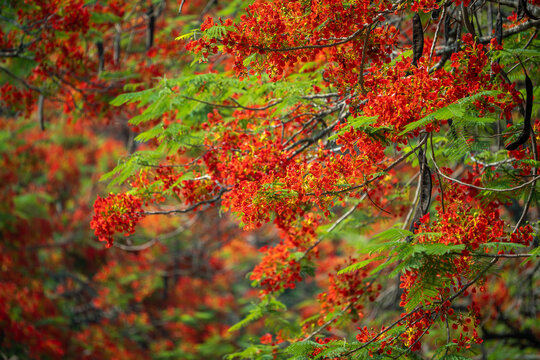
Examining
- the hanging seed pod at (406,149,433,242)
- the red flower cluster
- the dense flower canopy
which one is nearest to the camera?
the dense flower canopy

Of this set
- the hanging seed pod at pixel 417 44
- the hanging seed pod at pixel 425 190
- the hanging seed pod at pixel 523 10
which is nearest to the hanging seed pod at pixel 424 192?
the hanging seed pod at pixel 425 190

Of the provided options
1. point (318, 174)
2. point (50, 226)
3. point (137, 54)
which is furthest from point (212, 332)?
point (318, 174)

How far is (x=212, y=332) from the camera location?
1470 centimetres

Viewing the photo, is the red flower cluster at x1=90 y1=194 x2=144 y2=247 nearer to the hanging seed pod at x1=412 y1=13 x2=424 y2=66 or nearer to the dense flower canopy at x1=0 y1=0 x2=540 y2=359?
the dense flower canopy at x1=0 y1=0 x2=540 y2=359

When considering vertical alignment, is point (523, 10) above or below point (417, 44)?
above

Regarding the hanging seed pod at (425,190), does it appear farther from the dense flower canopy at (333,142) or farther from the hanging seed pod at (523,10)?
the hanging seed pod at (523,10)

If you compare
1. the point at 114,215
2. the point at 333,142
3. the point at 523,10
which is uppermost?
the point at 523,10

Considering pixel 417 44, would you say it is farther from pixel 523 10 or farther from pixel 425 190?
pixel 425 190

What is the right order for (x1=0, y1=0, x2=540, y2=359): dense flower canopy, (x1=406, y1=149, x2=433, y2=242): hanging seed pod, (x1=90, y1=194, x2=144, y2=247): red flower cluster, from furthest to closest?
(x1=90, y1=194, x2=144, y2=247): red flower cluster
(x1=406, y1=149, x2=433, y2=242): hanging seed pod
(x1=0, y1=0, x2=540, y2=359): dense flower canopy

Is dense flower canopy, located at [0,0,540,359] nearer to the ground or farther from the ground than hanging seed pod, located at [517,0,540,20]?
nearer to the ground

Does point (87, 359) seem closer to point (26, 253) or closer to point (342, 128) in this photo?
point (26, 253)

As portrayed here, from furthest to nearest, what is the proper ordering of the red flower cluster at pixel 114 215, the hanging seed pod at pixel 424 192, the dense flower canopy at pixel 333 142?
the red flower cluster at pixel 114 215, the hanging seed pod at pixel 424 192, the dense flower canopy at pixel 333 142

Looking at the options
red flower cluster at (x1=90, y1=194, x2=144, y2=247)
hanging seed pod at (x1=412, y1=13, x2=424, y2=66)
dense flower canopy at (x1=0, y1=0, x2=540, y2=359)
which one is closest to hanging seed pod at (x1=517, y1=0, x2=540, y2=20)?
dense flower canopy at (x1=0, y1=0, x2=540, y2=359)

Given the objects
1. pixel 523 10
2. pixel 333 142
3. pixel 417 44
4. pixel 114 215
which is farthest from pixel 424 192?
pixel 114 215
